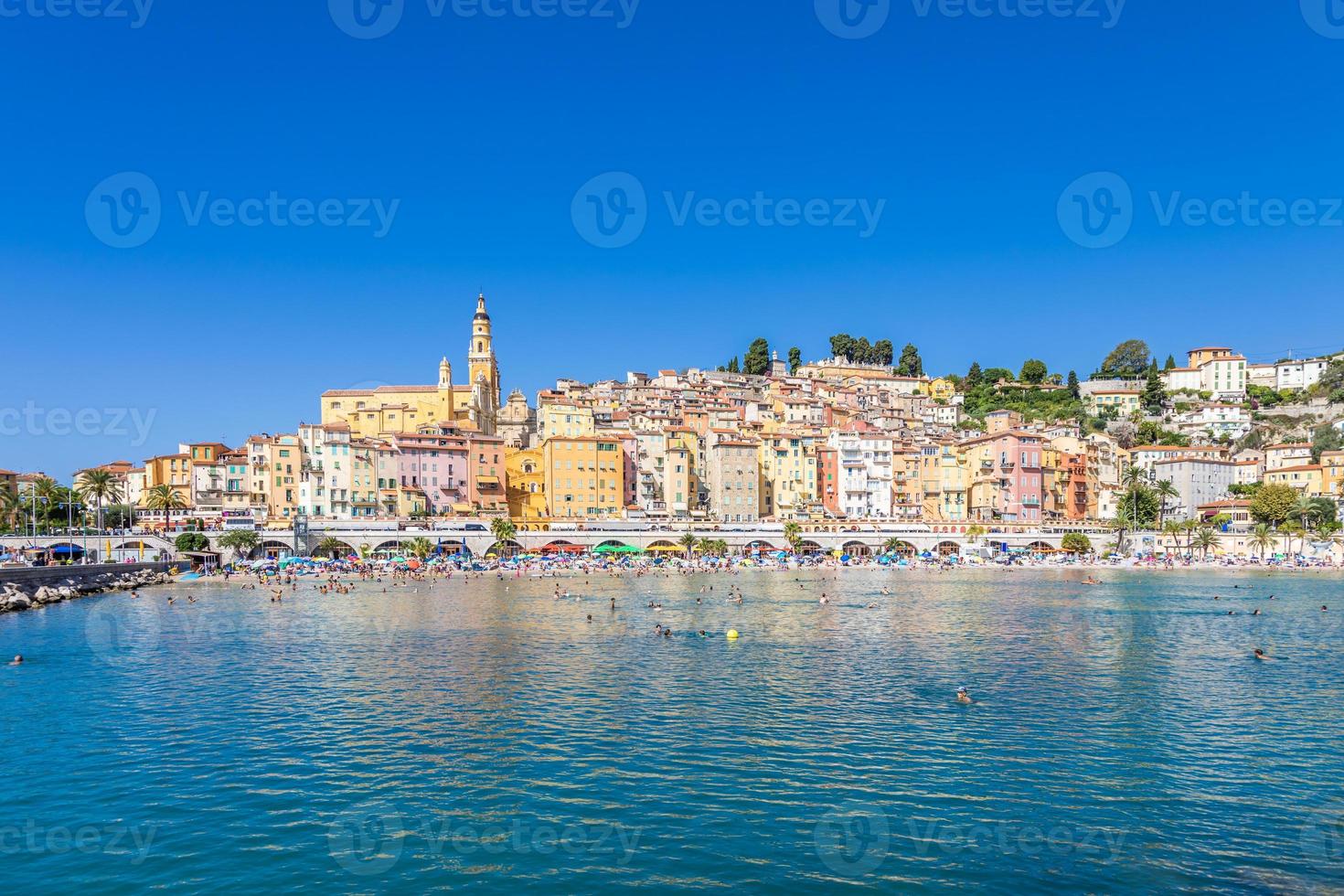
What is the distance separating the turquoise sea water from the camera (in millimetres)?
15547

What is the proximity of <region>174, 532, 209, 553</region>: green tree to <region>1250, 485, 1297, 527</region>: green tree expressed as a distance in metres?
107

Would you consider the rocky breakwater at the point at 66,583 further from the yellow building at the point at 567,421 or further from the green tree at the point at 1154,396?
the green tree at the point at 1154,396

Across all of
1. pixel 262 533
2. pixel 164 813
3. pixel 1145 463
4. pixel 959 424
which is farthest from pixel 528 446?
pixel 164 813

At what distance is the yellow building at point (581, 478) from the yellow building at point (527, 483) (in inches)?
209

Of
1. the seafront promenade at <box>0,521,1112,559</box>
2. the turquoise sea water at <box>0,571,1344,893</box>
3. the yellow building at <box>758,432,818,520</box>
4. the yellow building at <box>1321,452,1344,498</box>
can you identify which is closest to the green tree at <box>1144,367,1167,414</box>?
the yellow building at <box>1321,452,1344,498</box>

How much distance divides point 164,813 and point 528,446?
111 meters

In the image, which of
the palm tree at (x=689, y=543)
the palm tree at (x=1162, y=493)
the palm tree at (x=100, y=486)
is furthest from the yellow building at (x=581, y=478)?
the palm tree at (x=1162, y=493)

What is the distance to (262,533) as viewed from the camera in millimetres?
89438

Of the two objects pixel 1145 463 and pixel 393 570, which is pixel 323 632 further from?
pixel 1145 463

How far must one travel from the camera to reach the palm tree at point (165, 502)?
9244 centimetres

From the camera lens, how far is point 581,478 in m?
104

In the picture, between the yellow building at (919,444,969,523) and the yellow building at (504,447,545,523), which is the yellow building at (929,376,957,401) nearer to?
the yellow building at (919,444,969,523)

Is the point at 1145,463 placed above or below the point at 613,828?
above

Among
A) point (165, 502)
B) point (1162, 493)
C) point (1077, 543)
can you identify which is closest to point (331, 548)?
point (165, 502)
